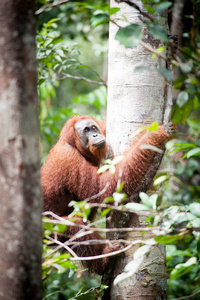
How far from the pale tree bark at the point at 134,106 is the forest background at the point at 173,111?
0.55 feet

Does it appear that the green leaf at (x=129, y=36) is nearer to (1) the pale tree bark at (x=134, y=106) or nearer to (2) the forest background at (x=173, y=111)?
(2) the forest background at (x=173, y=111)

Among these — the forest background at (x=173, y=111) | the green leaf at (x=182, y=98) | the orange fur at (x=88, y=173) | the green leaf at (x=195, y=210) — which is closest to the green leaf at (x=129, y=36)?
the forest background at (x=173, y=111)

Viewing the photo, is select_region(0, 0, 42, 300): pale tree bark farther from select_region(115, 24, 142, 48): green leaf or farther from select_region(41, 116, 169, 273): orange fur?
select_region(41, 116, 169, 273): orange fur

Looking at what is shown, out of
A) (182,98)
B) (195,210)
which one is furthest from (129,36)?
(195,210)

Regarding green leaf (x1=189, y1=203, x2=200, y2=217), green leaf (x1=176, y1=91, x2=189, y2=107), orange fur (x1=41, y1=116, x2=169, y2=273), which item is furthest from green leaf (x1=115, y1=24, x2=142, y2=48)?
orange fur (x1=41, y1=116, x2=169, y2=273)

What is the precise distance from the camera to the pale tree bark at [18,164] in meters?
1.48

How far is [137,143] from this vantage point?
328 cm

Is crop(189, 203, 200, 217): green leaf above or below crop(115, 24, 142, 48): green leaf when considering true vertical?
below

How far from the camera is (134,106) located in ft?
9.98

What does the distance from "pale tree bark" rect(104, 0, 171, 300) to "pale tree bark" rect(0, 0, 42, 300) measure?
5.07 feet

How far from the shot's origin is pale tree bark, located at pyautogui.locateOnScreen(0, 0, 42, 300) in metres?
1.48

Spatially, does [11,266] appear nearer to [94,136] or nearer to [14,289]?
[14,289]

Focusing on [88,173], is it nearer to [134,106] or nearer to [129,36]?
[134,106]

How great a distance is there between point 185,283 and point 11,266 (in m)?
4.47
